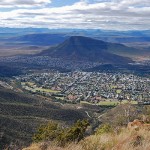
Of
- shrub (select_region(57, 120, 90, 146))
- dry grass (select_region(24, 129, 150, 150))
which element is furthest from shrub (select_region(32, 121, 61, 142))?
dry grass (select_region(24, 129, 150, 150))

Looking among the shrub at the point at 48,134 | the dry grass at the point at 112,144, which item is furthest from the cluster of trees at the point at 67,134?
the dry grass at the point at 112,144

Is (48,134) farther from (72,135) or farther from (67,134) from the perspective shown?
(67,134)

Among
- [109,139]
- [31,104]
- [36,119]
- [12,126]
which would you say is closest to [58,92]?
[31,104]

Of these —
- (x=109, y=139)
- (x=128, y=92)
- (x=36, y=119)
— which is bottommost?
(x=128, y=92)

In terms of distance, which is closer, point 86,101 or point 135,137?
point 135,137

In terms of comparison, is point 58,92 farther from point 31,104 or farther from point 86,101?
point 31,104

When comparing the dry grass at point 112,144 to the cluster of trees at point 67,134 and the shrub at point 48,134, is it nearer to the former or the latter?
the cluster of trees at point 67,134

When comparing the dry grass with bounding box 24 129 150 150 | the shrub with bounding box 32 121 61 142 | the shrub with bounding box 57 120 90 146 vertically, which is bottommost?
the shrub with bounding box 32 121 61 142

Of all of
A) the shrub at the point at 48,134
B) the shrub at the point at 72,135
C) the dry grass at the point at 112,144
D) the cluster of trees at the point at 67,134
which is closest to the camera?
the dry grass at the point at 112,144

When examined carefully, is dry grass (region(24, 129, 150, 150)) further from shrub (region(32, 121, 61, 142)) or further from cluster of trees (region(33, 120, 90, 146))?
shrub (region(32, 121, 61, 142))

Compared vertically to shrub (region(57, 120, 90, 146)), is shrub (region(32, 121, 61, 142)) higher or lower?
lower

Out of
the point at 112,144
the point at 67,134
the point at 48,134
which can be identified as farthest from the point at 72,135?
the point at 112,144
